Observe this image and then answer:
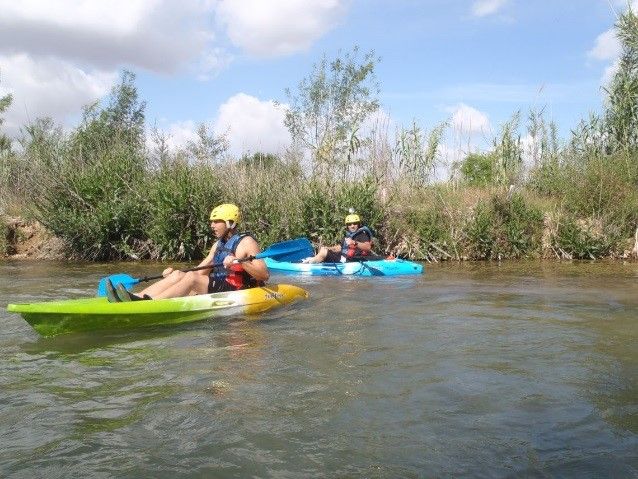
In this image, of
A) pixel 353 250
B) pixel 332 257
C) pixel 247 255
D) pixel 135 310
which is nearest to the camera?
pixel 135 310

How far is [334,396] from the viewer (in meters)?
3.94

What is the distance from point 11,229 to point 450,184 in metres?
10.9

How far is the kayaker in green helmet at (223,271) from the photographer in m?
6.53

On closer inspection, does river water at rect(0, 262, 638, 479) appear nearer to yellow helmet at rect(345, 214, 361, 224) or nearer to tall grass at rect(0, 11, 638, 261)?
yellow helmet at rect(345, 214, 361, 224)

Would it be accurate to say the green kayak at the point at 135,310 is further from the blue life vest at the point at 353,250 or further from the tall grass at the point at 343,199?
the tall grass at the point at 343,199

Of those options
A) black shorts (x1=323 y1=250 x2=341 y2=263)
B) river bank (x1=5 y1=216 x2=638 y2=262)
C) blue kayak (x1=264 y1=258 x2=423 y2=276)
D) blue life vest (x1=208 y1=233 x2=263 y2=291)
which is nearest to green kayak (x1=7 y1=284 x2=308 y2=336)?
blue life vest (x1=208 y1=233 x2=263 y2=291)

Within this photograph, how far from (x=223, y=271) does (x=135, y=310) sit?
1.40 meters

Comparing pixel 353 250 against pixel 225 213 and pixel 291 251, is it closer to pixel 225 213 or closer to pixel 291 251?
pixel 291 251

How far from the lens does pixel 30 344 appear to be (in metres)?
5.39

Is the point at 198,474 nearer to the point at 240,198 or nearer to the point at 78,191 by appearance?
the point at 240,198

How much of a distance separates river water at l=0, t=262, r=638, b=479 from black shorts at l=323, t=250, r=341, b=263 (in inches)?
166

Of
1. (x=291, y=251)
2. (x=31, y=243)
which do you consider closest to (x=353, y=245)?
(x=291, y=251)

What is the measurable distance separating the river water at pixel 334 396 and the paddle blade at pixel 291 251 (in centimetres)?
455

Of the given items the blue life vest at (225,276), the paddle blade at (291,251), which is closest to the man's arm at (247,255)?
the blue life vest at (225,276)
